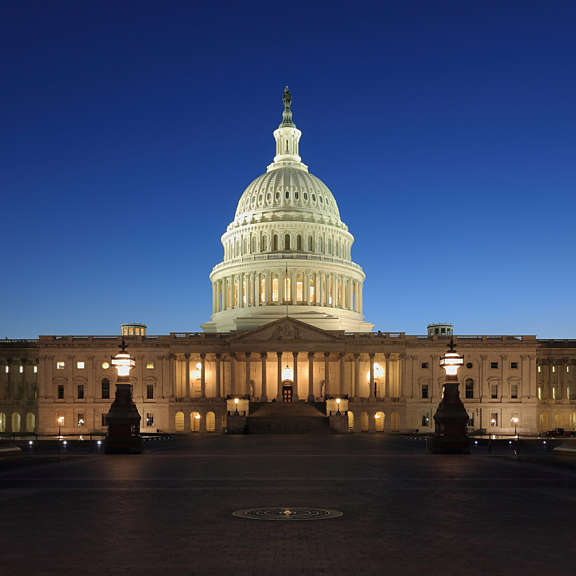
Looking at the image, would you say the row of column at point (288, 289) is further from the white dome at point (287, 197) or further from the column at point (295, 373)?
the column at point (295, 373)

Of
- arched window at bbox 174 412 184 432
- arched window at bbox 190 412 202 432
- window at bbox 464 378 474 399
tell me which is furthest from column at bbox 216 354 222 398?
window at bbox 464 378 474 399

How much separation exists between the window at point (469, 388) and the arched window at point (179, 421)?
45.6m

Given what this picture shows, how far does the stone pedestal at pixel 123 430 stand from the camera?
56344 millimetres

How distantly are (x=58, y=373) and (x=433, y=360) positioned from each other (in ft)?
200

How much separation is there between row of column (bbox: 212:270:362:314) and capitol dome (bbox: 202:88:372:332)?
7.2 inches

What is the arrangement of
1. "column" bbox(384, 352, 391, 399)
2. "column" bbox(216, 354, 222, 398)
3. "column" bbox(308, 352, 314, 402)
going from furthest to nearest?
1. "column" bbox(216, 354, 222, 398)
2. "column" bbox(384, 352, 391, 399)
3. "column" bbox(308, 352, 314, 402)

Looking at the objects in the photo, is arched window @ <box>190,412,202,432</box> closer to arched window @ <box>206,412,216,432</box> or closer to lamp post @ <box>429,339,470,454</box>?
arched window @ <box>206,412,216,432</box>

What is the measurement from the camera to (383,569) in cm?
1573

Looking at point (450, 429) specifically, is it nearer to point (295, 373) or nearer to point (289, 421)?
point (289, 421)

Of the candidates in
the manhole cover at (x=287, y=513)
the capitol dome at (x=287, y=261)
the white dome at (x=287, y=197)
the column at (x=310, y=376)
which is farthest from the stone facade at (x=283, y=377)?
the manhole cover at (x=287, y=513)

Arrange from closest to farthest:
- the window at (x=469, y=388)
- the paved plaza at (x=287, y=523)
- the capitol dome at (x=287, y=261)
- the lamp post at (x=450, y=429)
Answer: the paved plaza at (x=287, y=523) < the lamp post at (x=450, y=429) < the window at (x=469, y=388) < the capitol dome at (x=287, y=261)

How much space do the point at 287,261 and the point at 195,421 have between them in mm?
35834

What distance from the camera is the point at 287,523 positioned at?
21281 mm

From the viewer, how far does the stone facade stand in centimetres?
12662
